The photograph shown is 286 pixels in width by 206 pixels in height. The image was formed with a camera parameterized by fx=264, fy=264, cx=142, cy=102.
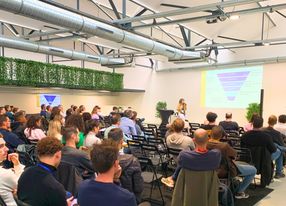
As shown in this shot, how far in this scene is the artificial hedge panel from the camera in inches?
426

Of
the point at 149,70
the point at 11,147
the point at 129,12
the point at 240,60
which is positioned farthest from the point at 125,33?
the point at 149,70

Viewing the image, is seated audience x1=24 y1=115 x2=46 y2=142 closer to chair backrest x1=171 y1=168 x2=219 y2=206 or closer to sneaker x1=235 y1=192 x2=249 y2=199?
chair backrest x1=171 y1=168 x2=219 y2=206

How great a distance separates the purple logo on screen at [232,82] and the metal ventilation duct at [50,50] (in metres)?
5.02

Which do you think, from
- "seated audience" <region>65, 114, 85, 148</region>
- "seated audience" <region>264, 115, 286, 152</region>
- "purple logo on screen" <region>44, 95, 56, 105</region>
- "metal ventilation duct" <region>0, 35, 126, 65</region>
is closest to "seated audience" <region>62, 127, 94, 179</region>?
"seated audience" <region>65, 114, 85, 148</region>

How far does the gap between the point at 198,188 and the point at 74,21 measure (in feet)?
13.4

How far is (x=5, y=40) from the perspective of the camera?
810 cm

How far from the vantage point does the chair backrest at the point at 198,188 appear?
278 cm

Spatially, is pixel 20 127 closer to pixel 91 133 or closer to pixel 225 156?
pixel 91 133

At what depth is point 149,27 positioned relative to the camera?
7012 mm

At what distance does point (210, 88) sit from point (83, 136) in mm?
10504

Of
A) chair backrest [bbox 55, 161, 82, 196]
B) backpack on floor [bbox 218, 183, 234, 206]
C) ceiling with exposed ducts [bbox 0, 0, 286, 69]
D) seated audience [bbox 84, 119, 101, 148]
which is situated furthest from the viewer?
ceiling with exposed ducts [bbox 0, 0, 286, 69]

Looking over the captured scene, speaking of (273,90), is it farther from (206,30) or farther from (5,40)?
(5,40)

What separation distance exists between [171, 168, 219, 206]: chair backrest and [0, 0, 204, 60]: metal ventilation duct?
3.70 meters

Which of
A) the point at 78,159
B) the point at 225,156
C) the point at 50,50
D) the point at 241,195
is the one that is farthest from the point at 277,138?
the point at 50,50
